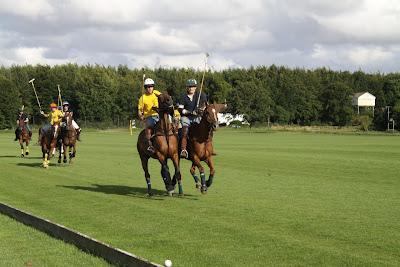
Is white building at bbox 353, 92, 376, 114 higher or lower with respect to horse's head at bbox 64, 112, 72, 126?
higher

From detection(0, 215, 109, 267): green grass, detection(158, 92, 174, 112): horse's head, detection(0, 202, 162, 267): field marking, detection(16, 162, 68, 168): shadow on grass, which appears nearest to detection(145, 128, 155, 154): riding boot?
detection(158, 92, 174, 112): horse's head

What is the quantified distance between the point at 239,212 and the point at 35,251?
15.7 feet

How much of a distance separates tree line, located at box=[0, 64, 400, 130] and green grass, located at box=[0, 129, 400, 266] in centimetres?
7531

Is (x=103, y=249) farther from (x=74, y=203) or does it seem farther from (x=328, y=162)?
(x=328, y=162)

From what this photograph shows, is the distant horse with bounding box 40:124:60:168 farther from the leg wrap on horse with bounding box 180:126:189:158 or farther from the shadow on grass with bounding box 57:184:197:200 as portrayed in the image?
the leg wrap on horse with bounding box 180:126:189:158

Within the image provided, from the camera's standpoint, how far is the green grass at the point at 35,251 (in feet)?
30.3

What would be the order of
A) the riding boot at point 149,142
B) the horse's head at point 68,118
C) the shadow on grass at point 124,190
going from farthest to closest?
the horse's head at point 68,118, the shadow on grass at point 124,190, the riding boot at point 149,142

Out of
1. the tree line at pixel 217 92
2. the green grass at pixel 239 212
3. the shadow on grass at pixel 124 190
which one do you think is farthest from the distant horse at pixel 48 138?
the tree line at pixel 217 92

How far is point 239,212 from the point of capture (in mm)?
13375

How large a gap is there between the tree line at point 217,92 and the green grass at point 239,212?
75.3m

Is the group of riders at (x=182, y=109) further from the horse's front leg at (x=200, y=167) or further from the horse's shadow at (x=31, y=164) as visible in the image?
the horse's shadow at (x=31, y=164)

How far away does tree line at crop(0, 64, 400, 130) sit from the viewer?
3944 inches

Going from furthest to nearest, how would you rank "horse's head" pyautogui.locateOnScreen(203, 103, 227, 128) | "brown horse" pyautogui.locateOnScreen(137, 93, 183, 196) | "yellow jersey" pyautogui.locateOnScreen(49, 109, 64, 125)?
"yellow jersey" pyautogui.locateOnScreen(49, 109, 64, 125)
"brown horse" pyautogui.locateOnScreen(137, 93, 183, 196)
"horse's head" pyautogui.locateOnScreen(203, 103, 227, 128)

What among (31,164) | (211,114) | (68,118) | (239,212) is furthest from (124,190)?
(31,164)
